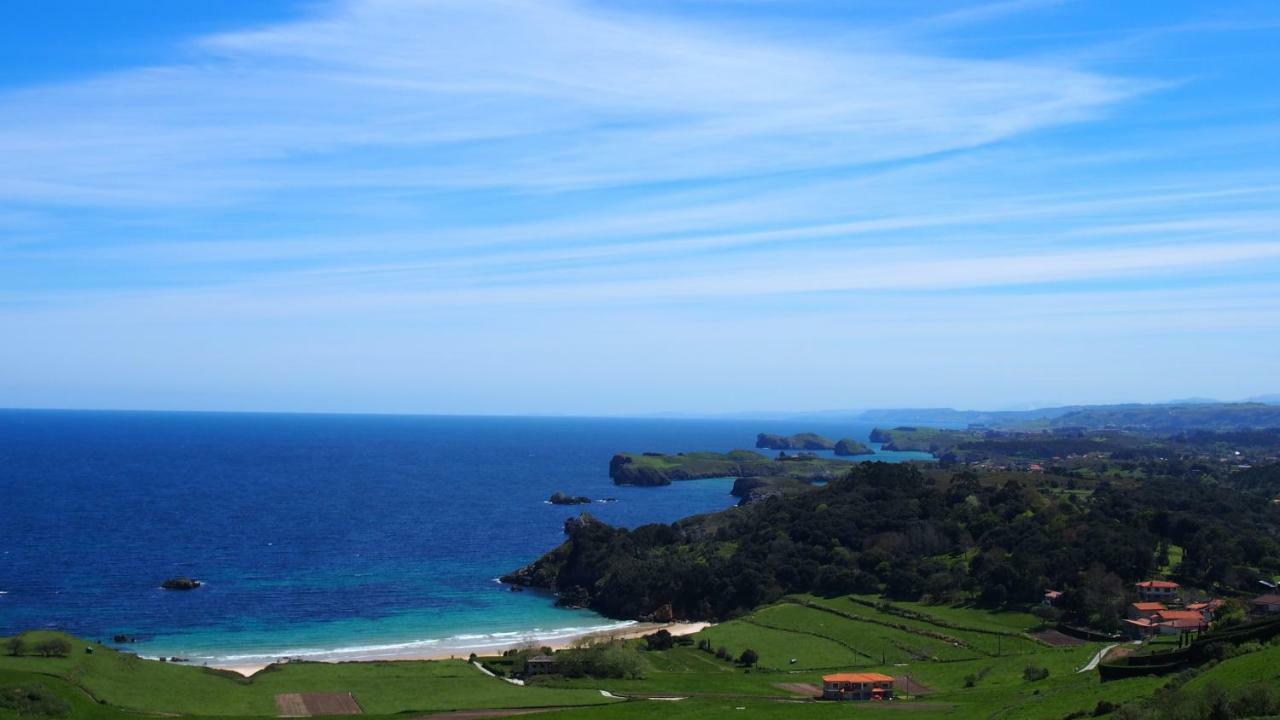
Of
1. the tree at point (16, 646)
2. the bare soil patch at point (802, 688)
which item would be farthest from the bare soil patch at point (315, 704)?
the bare soil patch at point (802, 688)

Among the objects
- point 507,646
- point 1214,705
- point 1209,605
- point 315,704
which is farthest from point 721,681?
point 1209,605

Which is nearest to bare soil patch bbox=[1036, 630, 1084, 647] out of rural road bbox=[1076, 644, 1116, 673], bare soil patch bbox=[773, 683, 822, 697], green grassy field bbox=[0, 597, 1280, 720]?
green grassy field bbox=[0, 597, 1280, 720]

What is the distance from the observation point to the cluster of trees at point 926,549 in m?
87.9

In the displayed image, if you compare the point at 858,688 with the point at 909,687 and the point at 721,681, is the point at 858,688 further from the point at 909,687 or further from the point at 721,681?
the point at 721,681

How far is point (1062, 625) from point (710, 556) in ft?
126

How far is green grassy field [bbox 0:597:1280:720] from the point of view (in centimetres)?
5344

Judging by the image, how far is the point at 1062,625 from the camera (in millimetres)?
79062

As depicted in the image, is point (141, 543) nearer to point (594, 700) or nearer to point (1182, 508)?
point (594, 700)

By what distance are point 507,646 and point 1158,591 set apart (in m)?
51.3

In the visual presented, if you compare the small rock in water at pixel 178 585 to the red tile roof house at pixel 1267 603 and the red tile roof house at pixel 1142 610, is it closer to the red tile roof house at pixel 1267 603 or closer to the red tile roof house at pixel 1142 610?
the red tile roof house at pixel 1142 610

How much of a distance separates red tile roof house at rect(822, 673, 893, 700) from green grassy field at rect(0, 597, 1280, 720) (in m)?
1.56

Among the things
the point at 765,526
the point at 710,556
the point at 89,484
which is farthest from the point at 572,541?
the point at 89,484

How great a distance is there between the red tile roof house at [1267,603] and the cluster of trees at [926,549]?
28.7ft

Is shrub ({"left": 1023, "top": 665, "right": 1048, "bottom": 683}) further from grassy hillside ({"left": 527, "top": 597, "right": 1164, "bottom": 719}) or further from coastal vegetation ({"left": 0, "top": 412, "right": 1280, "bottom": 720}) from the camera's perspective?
grassy hillside ({"left": 527, "top": 597, "right": 1164, "bottom": 719})
